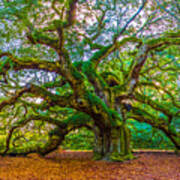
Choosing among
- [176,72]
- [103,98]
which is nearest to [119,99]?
[103,98]

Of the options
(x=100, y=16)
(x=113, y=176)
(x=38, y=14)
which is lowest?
(x=113, y=176)

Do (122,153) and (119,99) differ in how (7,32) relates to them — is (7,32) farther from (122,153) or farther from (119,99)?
(122,153)

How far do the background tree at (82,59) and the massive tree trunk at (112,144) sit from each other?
36mm

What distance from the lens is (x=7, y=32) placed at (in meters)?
5.82

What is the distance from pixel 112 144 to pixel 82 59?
3509 millimetres

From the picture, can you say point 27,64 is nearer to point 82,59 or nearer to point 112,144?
point 82,59

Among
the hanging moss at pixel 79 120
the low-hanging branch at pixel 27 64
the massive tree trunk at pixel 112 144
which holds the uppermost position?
the low-hanging branch at pixel 27 64

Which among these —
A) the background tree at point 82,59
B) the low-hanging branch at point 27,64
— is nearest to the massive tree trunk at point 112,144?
the background tree at point 82,59

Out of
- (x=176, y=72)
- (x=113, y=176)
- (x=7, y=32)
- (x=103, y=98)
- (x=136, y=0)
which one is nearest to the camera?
(x=113, y=176)

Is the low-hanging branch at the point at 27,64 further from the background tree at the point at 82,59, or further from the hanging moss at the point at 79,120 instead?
the hanging moss at the point at 79,120

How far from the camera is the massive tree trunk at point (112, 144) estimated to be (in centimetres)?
782

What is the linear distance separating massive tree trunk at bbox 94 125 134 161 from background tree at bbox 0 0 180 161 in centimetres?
4

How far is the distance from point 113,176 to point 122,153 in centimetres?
273

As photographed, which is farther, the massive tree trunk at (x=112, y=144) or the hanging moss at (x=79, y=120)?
the hanging moss at (x=79, y=120)
